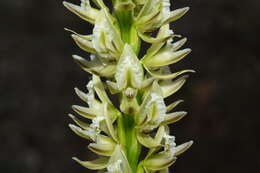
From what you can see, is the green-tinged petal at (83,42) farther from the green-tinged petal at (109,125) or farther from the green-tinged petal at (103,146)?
the green-tinged petal at (103,146)

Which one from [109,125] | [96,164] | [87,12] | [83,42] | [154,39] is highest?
[87,12]

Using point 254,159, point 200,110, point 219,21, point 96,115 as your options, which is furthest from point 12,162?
point 96,115

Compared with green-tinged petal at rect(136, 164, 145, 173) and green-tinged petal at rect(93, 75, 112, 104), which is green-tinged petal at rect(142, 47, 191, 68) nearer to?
green-tinged petal at rect(93, 75, 112, 104)

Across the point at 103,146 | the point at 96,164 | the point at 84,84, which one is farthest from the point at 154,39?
the point at 84,84

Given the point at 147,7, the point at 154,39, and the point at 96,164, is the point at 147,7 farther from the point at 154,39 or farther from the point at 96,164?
the point at 96,164

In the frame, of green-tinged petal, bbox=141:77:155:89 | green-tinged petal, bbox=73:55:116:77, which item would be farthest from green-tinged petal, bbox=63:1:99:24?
green-tinged petal, bbox=141:77:155:89

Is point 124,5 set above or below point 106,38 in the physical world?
above

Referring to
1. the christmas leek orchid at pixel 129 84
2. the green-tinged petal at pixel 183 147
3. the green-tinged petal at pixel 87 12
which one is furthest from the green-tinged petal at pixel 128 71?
the green-tinged petal at pixel 183 147
